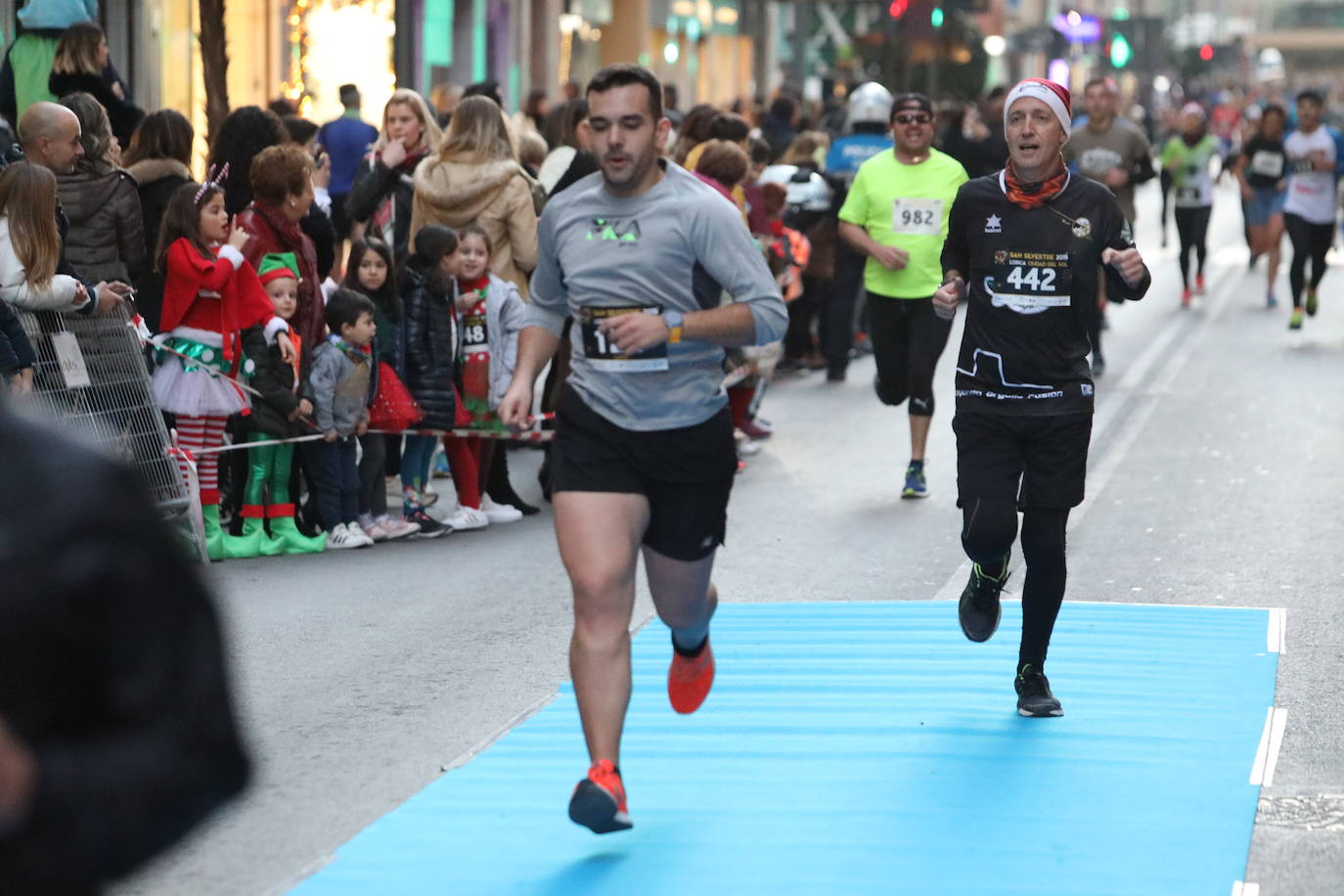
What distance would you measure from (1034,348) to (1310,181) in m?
13.1

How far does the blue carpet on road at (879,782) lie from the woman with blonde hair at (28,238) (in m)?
2.74

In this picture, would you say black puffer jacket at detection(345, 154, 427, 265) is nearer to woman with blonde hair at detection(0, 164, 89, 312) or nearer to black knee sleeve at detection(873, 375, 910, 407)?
black knee sleeve at detection(873, 375, 910, 407)

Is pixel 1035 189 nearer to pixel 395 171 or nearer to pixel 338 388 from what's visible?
pixel 338 388

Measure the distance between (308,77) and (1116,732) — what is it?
16605 mm

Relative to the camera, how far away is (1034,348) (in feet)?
21.8

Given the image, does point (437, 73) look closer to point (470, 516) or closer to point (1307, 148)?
point (1307, 148)

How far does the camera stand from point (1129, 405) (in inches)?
583

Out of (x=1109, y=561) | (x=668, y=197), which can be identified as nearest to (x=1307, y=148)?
(x=1109, y=561)

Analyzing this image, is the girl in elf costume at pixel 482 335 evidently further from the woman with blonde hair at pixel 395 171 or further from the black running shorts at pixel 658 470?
the black running shorts at pixel 658 470

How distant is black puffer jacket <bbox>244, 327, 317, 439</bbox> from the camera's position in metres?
9.46

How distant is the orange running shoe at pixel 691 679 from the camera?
19.2 ft

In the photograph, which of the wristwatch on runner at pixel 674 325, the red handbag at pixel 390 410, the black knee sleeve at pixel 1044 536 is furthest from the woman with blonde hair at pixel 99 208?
the wristwatch on runner at pixel 674 325

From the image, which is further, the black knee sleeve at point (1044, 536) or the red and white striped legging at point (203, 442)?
the red and white striped legging at point (203, 442)

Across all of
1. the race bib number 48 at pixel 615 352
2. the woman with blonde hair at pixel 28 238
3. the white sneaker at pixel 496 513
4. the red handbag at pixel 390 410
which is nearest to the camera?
the race bib number 48 at pixel 615 352
